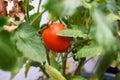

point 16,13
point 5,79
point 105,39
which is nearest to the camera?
point 105,39

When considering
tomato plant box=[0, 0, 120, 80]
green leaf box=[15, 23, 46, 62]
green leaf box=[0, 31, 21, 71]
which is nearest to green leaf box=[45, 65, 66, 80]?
tomato plant box=[0, 0, 120, 80]

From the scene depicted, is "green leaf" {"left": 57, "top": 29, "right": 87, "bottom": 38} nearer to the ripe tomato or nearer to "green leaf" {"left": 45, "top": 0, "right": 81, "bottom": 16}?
the ripe tomato

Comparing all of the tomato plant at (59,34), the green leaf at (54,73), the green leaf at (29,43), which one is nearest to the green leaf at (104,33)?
the tomato plant at (59,34)

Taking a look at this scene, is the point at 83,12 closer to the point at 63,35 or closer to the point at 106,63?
the point at 63,35

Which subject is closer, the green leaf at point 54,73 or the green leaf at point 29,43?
the green leaf at point 29,43

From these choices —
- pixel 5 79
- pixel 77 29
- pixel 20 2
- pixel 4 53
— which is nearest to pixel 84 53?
pixel 77 29

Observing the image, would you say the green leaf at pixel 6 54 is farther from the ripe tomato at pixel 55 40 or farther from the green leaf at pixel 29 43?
the ripe tomato at pixel 55 40
